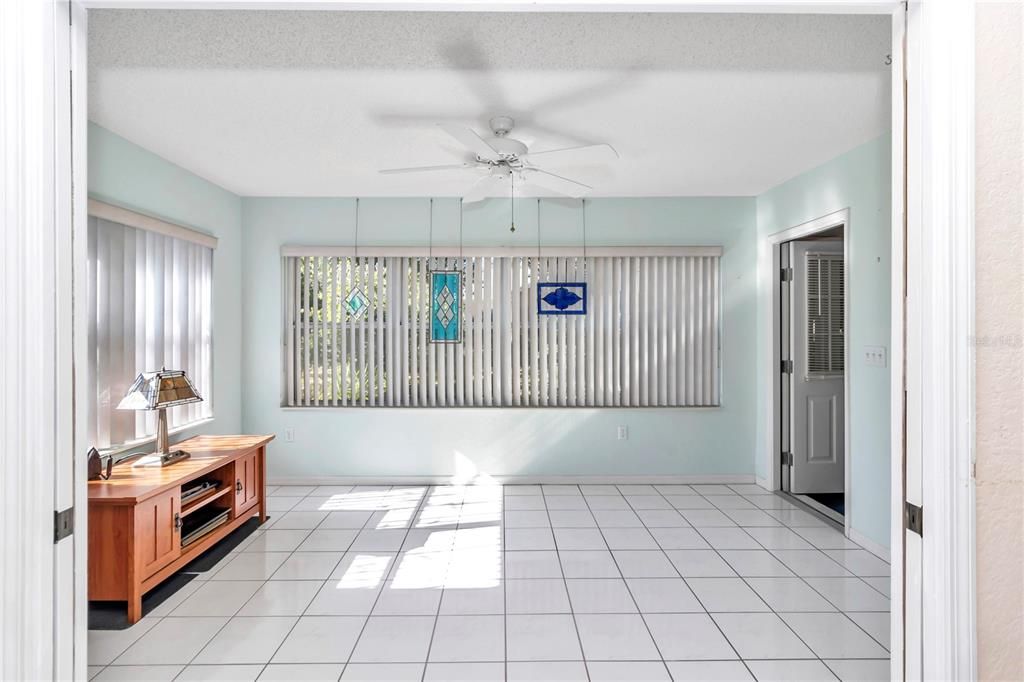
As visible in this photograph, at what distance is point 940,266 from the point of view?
113 cm

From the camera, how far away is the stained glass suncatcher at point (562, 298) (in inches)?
201

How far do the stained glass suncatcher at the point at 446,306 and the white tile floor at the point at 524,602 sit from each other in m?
1.52

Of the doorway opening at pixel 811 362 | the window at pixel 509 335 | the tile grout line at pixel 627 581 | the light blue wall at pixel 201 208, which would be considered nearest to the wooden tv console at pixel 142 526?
the light blue wall at pixel 201 208

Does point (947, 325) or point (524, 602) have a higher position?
point (947, 325)

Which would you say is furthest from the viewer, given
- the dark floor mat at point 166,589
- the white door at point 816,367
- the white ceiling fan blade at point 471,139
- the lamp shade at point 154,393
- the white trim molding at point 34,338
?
the white door at point 816,367

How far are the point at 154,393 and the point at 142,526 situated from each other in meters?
0.81

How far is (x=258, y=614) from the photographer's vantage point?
275 centimetres

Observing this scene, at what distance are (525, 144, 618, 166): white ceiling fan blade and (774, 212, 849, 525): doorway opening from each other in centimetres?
248

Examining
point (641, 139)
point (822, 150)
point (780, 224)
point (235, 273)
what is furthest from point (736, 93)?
point (235, 273)

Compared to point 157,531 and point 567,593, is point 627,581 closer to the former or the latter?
point 567,593

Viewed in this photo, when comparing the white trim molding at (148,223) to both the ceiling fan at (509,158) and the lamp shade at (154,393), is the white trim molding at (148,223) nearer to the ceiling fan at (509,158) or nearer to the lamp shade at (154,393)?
the lamp shade at (154,393)

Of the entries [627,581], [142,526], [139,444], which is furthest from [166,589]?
[627,581]

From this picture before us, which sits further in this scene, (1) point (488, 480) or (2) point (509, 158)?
(1) point (488, 480)

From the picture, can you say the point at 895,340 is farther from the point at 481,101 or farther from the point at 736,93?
the point at 481,101
